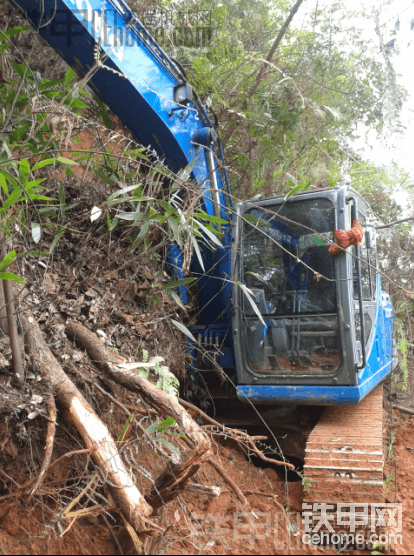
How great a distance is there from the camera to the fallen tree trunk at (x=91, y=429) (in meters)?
1.98

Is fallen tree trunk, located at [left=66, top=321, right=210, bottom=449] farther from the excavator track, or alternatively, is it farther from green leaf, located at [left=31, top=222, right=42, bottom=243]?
the excavator track

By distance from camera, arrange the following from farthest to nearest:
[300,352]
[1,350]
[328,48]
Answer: [328,48] → [300,352] → [1,350]

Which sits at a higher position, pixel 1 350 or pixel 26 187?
pixel 26 187

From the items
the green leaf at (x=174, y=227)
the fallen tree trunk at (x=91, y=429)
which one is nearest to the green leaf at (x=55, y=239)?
the fallen tree trunk at (x=91, y=429)

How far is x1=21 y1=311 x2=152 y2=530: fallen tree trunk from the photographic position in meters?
1.98

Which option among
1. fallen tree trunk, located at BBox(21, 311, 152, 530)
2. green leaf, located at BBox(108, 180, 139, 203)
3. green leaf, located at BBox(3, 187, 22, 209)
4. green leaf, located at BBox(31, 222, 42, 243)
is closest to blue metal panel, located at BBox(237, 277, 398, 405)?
fallen tree trunk, located at BBox(21, 311, 152, 530)

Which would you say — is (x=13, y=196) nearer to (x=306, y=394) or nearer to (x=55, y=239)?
(x=55, y=239)

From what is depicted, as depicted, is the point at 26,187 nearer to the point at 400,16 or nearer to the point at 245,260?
the point at 245,260

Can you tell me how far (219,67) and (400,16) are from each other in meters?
3.41

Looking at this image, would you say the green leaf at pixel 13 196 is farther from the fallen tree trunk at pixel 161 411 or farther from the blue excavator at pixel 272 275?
the blue excavator at pixel 272 275

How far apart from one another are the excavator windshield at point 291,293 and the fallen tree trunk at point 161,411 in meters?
1.06

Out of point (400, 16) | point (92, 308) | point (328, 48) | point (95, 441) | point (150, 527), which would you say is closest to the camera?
point (150, 527)

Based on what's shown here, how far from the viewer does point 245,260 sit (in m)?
3.60

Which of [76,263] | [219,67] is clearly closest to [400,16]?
[219,67]
